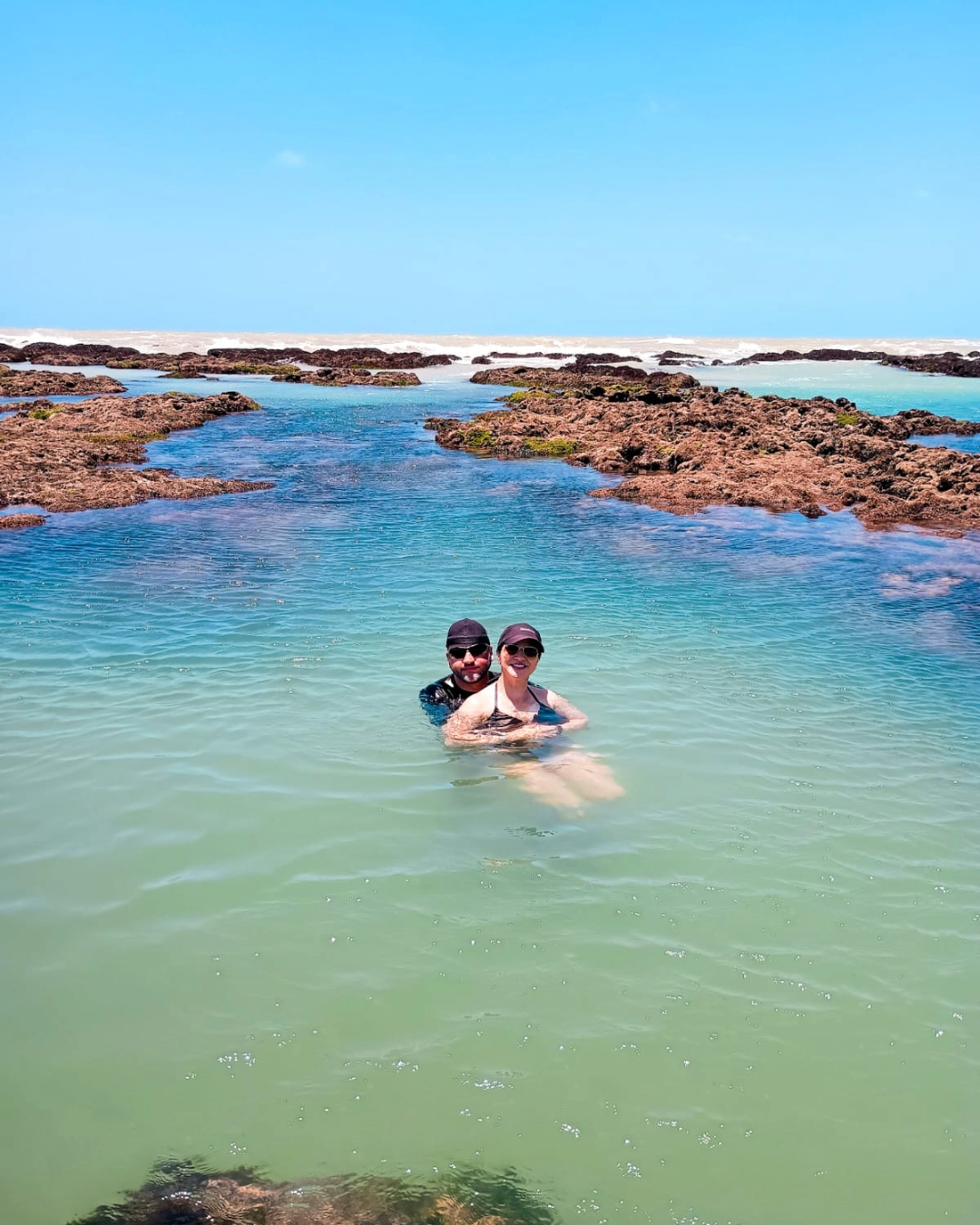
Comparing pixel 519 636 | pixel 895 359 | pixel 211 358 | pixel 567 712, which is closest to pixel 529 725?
pixel 567 712

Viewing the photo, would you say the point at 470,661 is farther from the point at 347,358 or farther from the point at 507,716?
the point at 347,358

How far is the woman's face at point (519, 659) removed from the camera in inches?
340

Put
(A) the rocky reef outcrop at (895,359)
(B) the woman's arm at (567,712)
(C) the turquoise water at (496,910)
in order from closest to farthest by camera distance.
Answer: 1. (C) the turquoise water at (496,910)
2. (B) the woman's arm at (567,712)
3. (A) the rocky reef outcrop at (895,359)

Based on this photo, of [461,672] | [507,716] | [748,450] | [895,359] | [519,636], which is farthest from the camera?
[895,359]

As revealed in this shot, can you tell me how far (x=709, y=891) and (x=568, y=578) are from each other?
31.6 ft

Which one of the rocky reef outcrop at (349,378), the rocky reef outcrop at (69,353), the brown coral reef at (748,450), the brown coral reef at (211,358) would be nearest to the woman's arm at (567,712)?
the brown coral reef at (748,450)

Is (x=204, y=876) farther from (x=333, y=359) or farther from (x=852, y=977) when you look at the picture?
(x=333, y=359)

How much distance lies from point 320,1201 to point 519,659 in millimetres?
5002

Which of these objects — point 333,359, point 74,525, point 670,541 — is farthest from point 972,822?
point 333,359

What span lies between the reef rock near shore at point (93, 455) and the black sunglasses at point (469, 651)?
550 inches

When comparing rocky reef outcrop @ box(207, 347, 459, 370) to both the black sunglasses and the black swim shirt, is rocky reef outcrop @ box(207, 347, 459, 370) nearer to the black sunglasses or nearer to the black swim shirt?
the black swim shirt

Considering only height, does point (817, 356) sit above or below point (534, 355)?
above

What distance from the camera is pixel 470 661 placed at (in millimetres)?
9320

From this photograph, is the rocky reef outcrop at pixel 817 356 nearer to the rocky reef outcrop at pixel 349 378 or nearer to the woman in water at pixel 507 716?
the rocky reef outcrop at pixel 349 378
